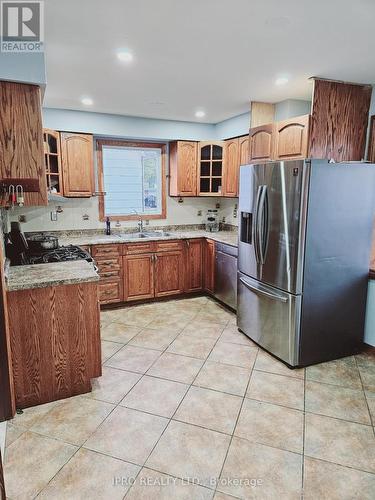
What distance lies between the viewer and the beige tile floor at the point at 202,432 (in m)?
1.69

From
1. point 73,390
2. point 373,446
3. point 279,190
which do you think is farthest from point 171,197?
point 373,446

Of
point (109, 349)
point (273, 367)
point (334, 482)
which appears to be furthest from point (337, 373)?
point (109, 349)

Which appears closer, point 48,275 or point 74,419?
point 74,419

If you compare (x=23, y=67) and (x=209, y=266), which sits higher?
(x=23, y=67)

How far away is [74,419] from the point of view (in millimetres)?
2170

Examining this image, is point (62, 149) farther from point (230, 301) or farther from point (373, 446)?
point (373, 446)

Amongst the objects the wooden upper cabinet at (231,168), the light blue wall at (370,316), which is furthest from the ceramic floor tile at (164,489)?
the wooden upper cabinet at (231,168)

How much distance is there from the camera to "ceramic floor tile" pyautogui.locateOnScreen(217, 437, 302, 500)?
1.65 m

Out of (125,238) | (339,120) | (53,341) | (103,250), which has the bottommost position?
(53,341)

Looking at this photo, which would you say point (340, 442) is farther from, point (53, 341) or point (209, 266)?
point (209, 266)

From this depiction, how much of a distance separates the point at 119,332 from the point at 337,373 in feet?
7.10

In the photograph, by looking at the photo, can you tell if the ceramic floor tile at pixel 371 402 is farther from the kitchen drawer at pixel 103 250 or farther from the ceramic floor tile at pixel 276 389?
the kitchen drawer at pixel 103 250

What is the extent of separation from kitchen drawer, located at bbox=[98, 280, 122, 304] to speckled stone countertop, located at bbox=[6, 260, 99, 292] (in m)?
1.45

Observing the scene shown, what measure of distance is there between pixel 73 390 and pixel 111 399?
0.29 m
